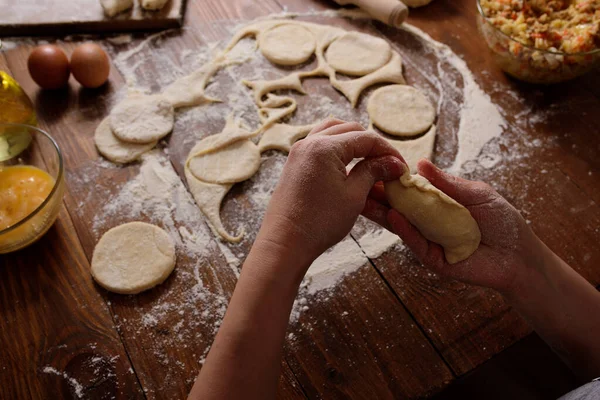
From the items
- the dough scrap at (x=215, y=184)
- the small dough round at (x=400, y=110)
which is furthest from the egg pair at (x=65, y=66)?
the small dough round at (x=400, y=110)

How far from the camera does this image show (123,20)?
1.90 metres

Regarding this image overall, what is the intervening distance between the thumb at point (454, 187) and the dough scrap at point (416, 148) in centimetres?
40

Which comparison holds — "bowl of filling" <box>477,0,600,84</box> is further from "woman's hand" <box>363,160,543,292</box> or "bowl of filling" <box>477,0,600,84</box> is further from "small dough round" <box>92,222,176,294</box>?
"small dough round" <box>92,222,176,294</box>

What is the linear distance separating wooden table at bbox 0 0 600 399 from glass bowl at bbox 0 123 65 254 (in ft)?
0.21

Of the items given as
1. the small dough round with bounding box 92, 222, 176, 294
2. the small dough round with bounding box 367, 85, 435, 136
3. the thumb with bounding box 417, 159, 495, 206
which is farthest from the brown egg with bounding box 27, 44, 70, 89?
the thumb with bounding box 417, 159, 495, 206

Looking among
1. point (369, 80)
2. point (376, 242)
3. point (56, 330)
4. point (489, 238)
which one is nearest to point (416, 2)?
point (369, 80)

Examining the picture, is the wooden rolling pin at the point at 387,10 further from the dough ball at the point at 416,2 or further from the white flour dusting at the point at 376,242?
the white flour dusting at the point at 376,242

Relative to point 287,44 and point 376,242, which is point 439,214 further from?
point 287,44

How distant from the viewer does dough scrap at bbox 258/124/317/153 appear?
1575 mm

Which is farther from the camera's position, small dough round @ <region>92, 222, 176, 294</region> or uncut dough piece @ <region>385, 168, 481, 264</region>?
small dough round @ <region>92, 222, 176, 294</region>

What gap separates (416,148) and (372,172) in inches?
21.5

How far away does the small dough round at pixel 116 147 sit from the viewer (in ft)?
5.08

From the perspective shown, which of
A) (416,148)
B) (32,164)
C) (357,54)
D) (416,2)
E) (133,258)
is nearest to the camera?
(133,258)

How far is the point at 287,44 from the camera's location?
6.12 feet
